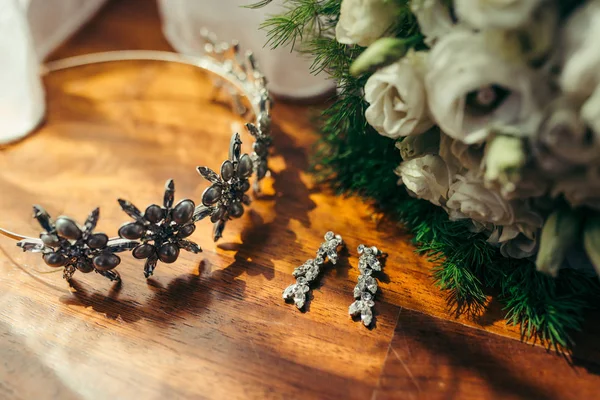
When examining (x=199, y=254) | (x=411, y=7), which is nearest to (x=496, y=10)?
(x=411, y=7)

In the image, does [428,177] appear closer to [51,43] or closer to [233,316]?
[233,316]

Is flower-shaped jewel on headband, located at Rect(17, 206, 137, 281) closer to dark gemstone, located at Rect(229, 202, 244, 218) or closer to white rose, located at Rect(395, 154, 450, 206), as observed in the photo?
dark gemstone, located at Rect(229, 202, 244, 218)

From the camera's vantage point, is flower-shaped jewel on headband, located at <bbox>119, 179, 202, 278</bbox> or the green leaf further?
flower-shaped jewel on headband, located at <bbox>119, 179, 202, 278</bbox>

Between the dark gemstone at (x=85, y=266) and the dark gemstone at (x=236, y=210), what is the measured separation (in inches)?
7.9

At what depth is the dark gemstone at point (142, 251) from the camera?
29.4 inches

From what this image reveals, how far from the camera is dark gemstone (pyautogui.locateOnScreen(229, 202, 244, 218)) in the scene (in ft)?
2.70

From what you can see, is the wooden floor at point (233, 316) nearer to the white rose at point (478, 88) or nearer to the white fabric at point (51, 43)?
the white fabric at point (51, 43)

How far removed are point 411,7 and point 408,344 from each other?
397 mm

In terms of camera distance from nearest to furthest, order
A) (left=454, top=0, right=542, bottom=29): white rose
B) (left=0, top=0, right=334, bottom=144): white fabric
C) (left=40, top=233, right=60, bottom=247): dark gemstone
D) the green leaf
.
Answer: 1. (left=454, top=0, right=542, bottom=29): white rose
2. the green leaf
3. (left=40, top=233, right=60, bottom=247): dark gemstone
4. (left=0, top=0, right=334, bottom=144): white fabric

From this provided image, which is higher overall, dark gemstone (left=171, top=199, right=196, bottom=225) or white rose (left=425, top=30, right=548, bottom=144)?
white rose (left=425, top=30, right=548, bottom=144)

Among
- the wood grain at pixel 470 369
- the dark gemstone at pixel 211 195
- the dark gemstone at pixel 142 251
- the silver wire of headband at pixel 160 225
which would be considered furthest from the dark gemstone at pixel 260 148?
the wood grain at pixel 470 369

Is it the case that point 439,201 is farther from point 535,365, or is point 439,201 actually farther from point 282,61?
point 282,61

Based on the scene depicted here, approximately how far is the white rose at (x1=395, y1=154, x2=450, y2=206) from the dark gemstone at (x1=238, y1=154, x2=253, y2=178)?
22cm

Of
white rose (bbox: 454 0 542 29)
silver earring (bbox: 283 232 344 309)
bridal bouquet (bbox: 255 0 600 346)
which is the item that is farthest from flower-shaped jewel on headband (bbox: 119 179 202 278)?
white rose (bbox: 454 0 542 29)
